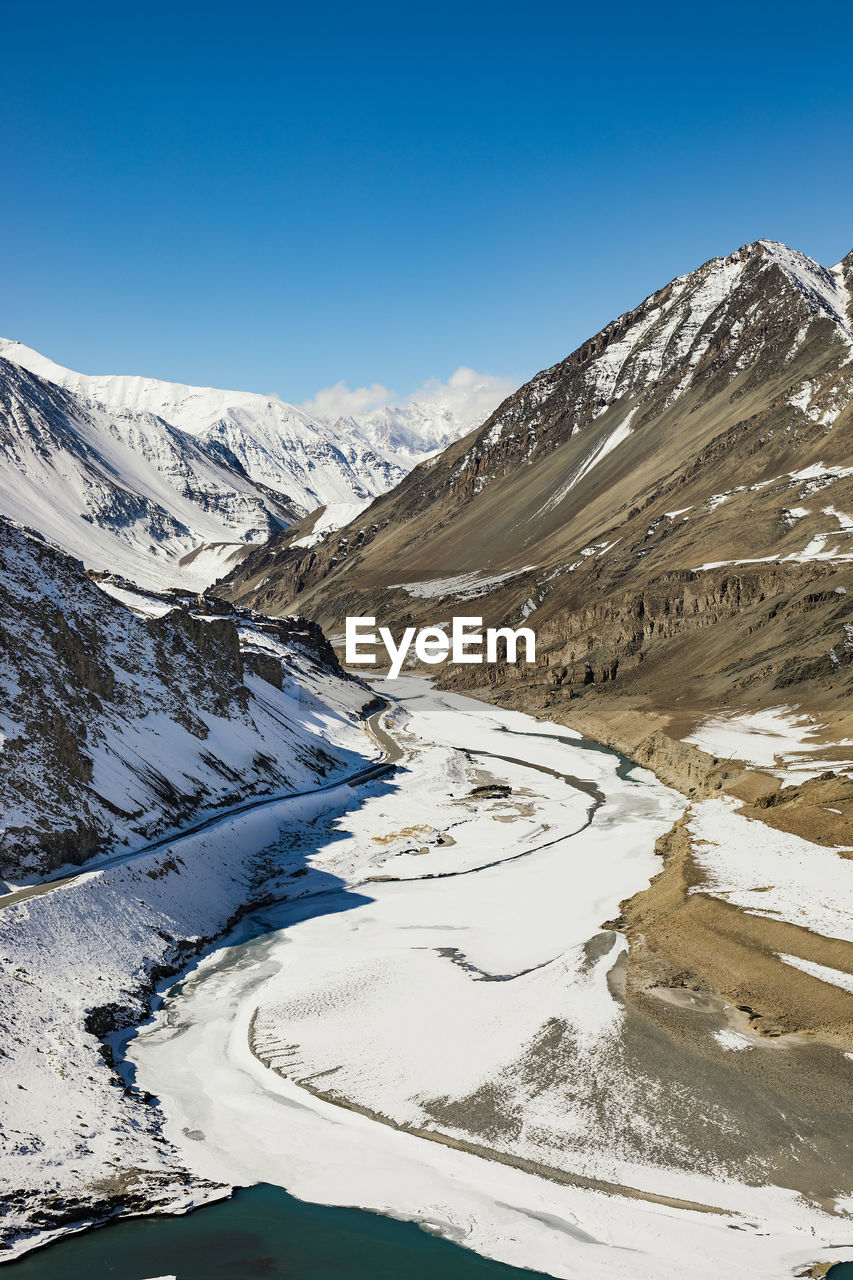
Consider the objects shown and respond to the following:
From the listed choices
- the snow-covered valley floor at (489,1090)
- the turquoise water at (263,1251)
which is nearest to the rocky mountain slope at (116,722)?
the snow-covered valley floor at (489,1090)

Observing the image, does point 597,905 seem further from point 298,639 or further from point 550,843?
point 298,639

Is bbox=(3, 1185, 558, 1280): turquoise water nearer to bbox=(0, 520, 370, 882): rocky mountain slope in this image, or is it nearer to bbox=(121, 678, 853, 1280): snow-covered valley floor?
bbox=(121, 678, 853, 1280): snow-covered valley floor

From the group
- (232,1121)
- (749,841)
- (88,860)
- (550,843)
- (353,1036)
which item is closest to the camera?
(232,1121)

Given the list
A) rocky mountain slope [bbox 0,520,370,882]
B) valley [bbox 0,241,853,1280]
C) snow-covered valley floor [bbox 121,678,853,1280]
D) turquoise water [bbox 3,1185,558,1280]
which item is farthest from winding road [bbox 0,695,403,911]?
turquoise water [bbox 3,1185,558,1280]

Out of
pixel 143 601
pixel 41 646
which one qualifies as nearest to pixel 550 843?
pixel 41 646

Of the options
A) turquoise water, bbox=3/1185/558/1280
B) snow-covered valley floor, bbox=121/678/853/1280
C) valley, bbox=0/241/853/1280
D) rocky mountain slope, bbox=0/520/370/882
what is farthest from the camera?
rocky mountain slope, bbox=0/520/370/882

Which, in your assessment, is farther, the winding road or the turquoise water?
the winding road
